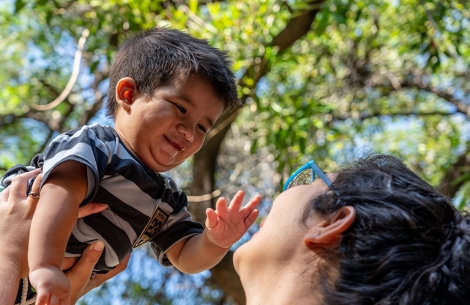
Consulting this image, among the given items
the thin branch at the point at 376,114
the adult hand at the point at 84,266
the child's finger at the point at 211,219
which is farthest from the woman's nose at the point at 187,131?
the thin branch at the point at 376,114

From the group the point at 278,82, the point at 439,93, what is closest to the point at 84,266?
the point at 278,82

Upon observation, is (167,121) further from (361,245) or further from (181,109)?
(361,245)

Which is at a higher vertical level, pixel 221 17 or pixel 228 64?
pixel 228 64

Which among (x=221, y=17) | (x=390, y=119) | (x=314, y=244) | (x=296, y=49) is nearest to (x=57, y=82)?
(x=296, y=49)

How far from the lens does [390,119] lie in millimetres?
6156

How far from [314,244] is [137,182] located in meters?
0.69

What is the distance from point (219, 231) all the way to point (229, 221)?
0.04m

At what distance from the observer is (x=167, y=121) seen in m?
1.87

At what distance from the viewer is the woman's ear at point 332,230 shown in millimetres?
1305

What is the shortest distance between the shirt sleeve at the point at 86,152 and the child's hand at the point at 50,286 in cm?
31

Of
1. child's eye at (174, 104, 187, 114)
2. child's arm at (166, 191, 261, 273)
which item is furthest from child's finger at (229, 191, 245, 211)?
child's eye at (174, 104, 187, 114)

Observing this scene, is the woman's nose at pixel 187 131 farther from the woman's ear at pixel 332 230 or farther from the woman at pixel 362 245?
the woman's ear at pixel 332 230

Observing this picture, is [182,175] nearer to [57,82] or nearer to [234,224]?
[57,82]

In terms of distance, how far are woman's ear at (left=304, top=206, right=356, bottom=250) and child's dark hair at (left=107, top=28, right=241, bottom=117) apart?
783mm
